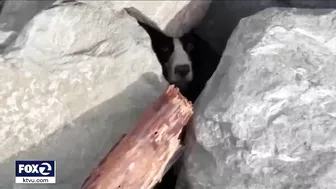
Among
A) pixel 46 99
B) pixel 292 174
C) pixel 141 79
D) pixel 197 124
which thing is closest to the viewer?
pixel 292 174

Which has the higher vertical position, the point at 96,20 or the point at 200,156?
the point at 96,20

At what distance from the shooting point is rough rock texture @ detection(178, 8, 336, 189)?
4.67ft

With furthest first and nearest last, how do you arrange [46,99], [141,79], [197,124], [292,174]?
[141,79]
[46,99]
[197,124]
[292,174]

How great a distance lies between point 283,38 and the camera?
62.8 inches

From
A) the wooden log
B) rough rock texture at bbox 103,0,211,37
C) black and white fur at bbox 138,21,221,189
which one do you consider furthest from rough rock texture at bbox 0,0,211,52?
the wooden log

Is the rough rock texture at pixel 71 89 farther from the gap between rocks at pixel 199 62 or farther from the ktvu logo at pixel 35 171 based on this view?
the gap between rocks at pixel 199 62

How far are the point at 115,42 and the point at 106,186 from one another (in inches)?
19.8

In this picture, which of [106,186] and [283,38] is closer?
[106,186]

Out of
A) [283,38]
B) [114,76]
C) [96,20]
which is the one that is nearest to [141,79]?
[114,76]

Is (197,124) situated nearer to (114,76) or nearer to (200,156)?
(200,156)

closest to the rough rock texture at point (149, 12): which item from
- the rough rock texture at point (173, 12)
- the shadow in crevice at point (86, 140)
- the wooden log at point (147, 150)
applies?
the rough rock texture at point (173, 12)

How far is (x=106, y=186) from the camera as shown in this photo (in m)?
1.42

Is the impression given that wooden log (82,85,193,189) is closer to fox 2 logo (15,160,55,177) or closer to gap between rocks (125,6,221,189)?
fox 2 logo (15,160,55,177)

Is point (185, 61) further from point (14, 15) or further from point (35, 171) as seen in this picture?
point (35, 171)
